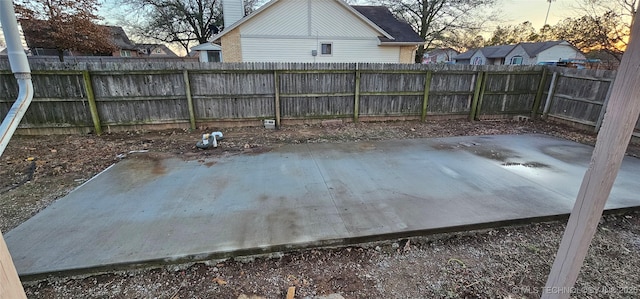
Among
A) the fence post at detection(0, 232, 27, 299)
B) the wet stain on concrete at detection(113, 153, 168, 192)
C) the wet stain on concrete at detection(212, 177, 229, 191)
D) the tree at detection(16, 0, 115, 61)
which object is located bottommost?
the wet stain on concrete at detection(113, 153, 168, 192)

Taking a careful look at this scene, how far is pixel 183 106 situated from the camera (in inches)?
249

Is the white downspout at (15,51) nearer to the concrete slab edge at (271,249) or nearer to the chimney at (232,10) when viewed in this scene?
the concrete slab edge at (271,249)

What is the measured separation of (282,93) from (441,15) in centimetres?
1489

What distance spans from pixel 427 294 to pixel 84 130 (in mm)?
7179

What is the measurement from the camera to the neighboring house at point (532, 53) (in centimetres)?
2423

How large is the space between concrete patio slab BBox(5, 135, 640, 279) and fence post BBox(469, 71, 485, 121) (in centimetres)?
300

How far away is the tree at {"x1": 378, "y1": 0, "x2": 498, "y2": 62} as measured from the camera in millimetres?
16422

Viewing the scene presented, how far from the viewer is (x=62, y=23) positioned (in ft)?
43.2

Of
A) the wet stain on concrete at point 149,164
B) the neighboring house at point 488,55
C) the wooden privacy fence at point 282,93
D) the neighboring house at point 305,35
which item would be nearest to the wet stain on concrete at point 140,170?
the wet stain on concrete at point 149,164

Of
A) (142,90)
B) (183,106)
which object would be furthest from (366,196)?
(142,90)

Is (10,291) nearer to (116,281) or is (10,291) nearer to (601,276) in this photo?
(116,281)

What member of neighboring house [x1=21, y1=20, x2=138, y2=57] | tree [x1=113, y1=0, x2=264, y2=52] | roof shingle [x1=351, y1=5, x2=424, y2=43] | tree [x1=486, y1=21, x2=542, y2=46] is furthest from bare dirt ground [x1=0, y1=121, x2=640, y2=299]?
tree [x1=486, y1=21, x2=542, y2=46]

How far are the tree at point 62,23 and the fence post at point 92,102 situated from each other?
36.2ft

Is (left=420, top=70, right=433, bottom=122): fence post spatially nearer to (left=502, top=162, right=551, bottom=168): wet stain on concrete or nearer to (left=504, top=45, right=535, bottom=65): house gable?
(left=502, top=162, right=551, bottom=168): wet stain on concrete
